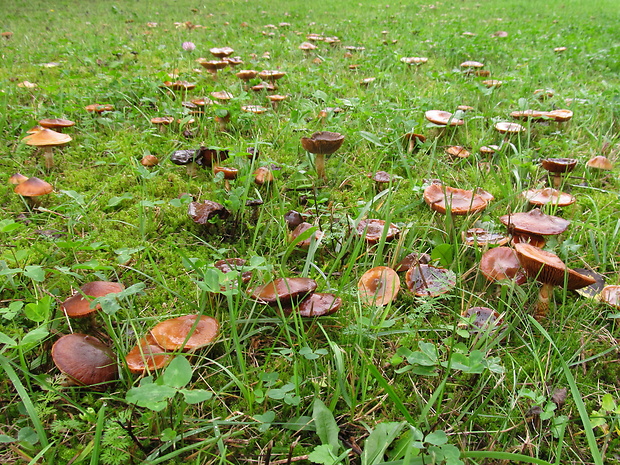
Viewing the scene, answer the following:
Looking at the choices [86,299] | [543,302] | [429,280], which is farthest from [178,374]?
[543,302]

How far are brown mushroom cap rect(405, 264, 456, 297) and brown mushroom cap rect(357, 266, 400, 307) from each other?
10 cm

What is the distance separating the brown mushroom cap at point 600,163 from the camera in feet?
11.4

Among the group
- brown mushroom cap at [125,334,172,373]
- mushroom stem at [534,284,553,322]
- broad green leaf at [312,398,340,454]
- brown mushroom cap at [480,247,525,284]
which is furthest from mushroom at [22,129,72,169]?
mushroom stem at [534,284,553,322]

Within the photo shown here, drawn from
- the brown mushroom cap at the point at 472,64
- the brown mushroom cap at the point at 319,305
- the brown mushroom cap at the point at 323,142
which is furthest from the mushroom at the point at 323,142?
the brown mushroom cap at the point at 472,64

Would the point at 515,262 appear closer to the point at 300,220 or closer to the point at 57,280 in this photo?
the point at 300,220

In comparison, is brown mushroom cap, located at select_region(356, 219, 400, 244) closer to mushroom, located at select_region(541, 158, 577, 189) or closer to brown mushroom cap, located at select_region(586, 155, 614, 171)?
mushroom, located at select_region(541, 158, 577, 189)

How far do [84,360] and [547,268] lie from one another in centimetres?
211

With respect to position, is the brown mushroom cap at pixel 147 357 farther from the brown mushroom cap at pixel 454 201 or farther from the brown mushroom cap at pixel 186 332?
the brown mushroom cap at pixel 454 201

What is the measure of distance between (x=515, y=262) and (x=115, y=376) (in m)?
2.05

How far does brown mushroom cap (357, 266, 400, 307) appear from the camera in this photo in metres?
2.15

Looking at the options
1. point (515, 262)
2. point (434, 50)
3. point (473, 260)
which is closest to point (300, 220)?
point (473, 260)

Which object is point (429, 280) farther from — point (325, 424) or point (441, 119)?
point (441, 119)

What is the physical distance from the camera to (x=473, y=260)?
2.52 m

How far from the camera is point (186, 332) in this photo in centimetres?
189
